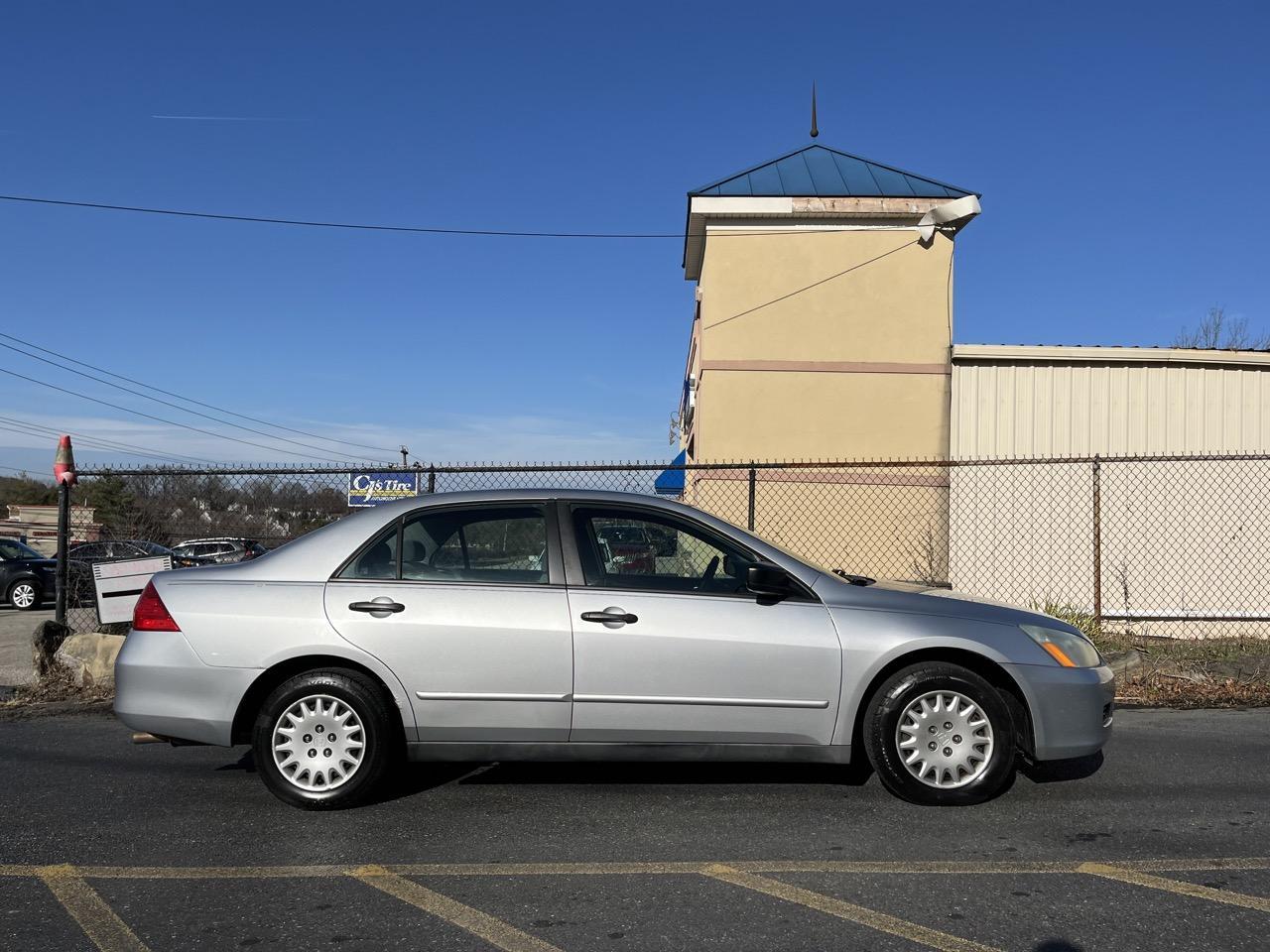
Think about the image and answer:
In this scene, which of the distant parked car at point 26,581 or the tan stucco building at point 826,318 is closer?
the tan stucco building at point 826,318

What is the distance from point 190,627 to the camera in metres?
4.91

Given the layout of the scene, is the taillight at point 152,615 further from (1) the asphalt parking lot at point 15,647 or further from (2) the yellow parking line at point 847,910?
(1) the asphalt parking lot at point 15,647

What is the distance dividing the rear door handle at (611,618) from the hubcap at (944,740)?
1351 millimetres

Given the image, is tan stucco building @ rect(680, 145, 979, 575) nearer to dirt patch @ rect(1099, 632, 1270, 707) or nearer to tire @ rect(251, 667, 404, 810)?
dirt patch @ rect(1099, 632, 1270, 707)

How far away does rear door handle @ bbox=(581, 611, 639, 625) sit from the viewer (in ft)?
15.9

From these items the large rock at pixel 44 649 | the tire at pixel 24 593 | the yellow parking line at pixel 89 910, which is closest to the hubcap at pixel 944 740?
the yellow parking line at pixel 89 910

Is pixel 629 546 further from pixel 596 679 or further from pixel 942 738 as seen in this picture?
pixel 942 738

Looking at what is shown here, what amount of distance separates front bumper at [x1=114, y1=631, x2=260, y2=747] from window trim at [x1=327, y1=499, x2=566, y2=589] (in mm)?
703

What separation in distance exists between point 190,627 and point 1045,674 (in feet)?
13.4

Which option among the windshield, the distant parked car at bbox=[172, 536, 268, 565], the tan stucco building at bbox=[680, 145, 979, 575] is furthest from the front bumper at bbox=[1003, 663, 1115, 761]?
the windshield

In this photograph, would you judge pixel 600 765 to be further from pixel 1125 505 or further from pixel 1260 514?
pixel 1260 514

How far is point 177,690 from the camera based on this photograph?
193 inches

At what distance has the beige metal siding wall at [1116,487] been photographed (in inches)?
462

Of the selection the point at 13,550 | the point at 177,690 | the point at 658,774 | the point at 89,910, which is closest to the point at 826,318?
the point at 658,774
